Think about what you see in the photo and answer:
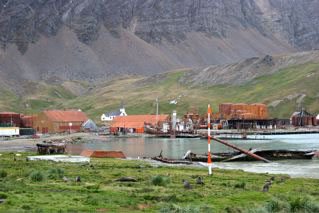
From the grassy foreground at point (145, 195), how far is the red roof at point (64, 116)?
121 meters

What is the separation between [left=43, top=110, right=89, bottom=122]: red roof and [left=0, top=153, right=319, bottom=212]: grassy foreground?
121 m

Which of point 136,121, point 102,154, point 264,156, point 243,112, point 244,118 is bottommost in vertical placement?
point 264,156

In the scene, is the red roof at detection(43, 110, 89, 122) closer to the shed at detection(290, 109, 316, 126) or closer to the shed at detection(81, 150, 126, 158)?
the shed at detection(290, 109, 316, 126)

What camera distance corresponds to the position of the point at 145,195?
25.0 metres

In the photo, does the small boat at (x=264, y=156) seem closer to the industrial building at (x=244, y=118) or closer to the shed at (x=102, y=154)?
the shed at (x=102, y=154)

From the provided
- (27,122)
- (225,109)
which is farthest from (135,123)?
(225,109)

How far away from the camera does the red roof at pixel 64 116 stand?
507 ft

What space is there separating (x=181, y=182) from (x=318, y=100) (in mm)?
169100

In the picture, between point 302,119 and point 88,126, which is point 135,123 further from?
point 302,119

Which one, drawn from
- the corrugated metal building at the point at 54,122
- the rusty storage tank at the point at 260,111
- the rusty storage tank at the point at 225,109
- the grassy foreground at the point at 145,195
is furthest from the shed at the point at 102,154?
the rusty storage tank at the point at 225,109

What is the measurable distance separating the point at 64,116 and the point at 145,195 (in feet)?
443

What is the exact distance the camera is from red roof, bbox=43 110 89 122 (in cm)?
15450

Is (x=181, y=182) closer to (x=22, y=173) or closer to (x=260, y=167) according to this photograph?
(x=22, y=173)

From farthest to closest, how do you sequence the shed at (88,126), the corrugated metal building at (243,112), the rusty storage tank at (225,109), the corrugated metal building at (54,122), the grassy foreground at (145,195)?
1. the rusty storage tank at (225,109)
2. the corrugated metal building at (243,112)
3. the shed at (88,126)
4. the corrugated metal building at (54,122)
5. the grassy foreground at (145,195)
